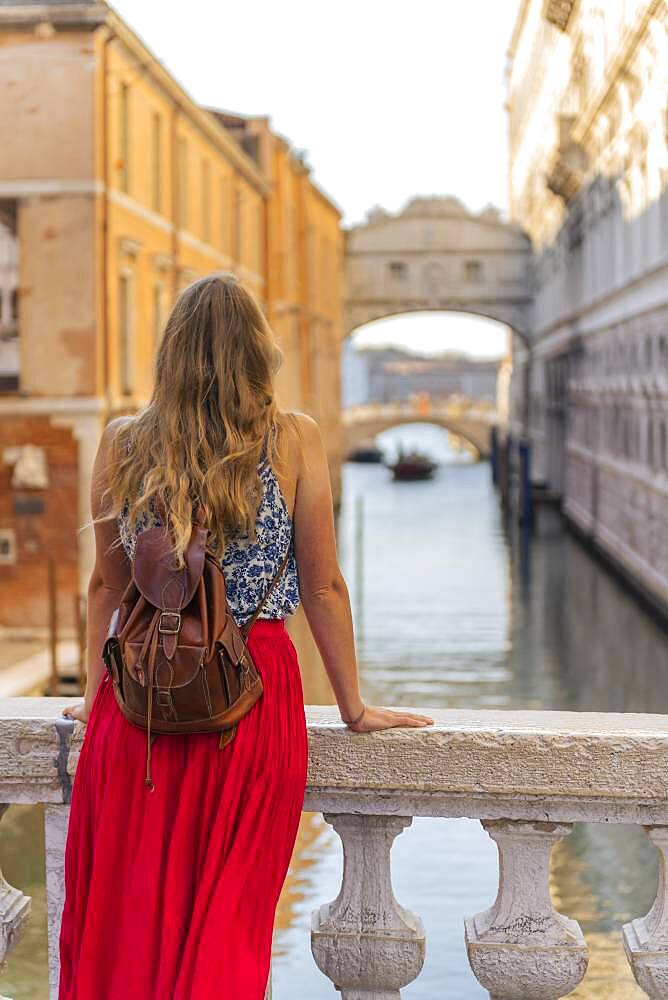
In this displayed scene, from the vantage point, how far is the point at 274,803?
6.07ft

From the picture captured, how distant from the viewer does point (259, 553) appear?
1.89 metres

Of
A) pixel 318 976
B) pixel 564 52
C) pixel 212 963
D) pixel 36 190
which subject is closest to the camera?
pixel 212 963

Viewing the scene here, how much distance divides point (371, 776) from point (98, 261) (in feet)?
41.2

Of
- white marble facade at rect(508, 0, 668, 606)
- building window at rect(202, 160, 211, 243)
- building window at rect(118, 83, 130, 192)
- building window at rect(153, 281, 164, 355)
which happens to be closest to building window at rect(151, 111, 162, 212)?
building window at rect(153, 281, 164, 355)

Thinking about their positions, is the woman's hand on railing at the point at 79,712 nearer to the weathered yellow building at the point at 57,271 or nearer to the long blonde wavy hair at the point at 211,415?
the long blonde wavy hair at the point at 211,415

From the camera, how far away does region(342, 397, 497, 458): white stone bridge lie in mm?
53312

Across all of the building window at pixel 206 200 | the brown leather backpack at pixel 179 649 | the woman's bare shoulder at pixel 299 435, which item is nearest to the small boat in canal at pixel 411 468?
the building window at pixel 206 200

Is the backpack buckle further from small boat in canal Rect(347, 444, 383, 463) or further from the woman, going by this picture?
small boat in canal Rect(347, 444, 383, 463)

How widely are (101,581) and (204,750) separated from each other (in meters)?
0.30

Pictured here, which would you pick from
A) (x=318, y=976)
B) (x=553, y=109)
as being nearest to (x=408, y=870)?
(x=318, y=976)

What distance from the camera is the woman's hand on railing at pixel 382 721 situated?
6.46 ft

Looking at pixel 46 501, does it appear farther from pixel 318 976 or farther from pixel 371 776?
pixel 371 776

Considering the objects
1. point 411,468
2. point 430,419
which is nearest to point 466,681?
point 411,468

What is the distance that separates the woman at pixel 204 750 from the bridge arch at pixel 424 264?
35.1 m
